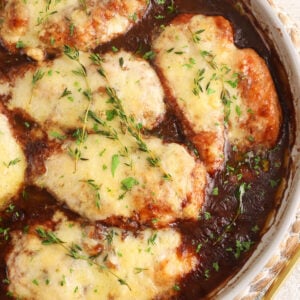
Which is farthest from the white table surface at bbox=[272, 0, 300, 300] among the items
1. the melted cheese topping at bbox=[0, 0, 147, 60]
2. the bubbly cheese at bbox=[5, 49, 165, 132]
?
the melted cheese topping at bbox=[0, 0, 147, 60]

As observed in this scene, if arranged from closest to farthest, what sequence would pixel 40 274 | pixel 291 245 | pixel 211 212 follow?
pixel 40 274, pixel 211 212, pixel 291 245

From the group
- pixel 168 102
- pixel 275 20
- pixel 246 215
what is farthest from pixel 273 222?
pixel 275 20

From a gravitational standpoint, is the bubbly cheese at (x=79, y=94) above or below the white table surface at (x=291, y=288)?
above

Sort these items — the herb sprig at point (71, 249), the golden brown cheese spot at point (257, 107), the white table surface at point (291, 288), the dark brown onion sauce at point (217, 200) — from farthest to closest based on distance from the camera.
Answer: the white table surface at point (291, 288), the golden brown cheese spot at point (257, 107), the dark brown onion sauce at point (217, 200), the herb sprig at point (71, 249)

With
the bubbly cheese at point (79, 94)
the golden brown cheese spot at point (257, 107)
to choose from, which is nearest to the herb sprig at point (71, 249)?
the bubbly cheese at point (79, 94)

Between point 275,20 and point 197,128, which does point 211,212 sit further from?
point 275,20

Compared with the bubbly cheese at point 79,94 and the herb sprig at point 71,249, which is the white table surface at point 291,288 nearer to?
the herb sprig at point 71,249
